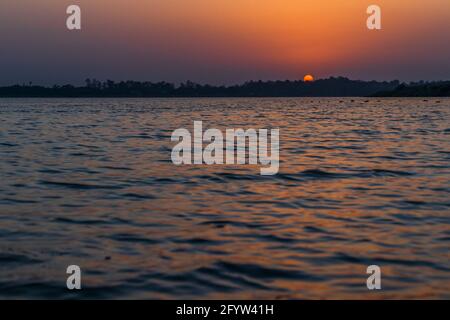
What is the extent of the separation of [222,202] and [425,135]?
26.4 meters

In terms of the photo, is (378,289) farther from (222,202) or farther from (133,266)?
(222,202)

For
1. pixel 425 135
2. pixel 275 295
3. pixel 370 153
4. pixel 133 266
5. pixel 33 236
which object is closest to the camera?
pixel 275 295

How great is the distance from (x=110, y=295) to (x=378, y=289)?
394 cm

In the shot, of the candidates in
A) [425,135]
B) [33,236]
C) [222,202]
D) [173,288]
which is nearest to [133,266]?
[173,288]

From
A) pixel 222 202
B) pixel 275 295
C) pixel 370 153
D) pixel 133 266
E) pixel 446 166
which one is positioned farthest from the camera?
pixel 370 153

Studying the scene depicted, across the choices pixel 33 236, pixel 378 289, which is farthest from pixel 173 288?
pixel 33 236

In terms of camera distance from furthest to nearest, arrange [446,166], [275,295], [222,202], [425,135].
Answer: [425,135] → [446,166] → [222,202] → [275,295]

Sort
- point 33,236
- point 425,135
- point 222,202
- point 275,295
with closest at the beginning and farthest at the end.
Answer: point 275,295, point 33,236, point 222,202, point 425,135

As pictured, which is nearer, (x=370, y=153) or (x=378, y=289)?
(x=378, y=289)

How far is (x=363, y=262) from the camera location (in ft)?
32.4

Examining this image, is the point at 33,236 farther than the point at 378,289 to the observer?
Yes

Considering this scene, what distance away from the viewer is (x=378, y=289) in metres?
8.58

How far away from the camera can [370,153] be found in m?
27.0

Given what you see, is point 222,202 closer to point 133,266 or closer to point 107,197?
point 107,197
